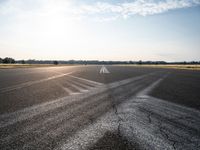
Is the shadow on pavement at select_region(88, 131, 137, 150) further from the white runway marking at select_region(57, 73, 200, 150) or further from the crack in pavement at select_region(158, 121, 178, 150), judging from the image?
the crack in pavement at select_region(158, 121, 178, 150)

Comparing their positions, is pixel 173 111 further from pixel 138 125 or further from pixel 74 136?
pixel 74 136

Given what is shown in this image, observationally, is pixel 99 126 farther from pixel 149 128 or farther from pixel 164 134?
pixel 164 134

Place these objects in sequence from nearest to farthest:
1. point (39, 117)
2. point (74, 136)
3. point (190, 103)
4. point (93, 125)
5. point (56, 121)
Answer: point (74, 136) → point (93, 125) → point (56, 121) → point (39, 117) → point (190, 103)

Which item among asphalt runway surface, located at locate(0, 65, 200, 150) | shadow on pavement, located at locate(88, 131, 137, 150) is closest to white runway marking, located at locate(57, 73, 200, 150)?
asphalt runway surface, located at locate(0, 65, 200, 150)

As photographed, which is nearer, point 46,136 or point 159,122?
point 46,136

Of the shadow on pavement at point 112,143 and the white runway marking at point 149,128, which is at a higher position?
the shadow on pavement at point 112,143

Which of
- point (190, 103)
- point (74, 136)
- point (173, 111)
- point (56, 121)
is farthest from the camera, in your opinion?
point (190, 103)

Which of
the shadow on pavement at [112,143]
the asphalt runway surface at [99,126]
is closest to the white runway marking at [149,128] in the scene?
the asphalt runway surface at [99,126]

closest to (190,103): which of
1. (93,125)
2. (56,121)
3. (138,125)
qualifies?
(138,125)

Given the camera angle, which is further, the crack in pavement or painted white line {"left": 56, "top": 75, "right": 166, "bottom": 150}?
the crack in pavement

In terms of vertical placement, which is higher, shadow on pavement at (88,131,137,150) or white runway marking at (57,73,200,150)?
shadow on pavement at (88,131,137,150)

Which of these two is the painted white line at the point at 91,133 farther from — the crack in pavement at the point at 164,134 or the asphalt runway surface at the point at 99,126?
the crack in pavement at the point at 164,134

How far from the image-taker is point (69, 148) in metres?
3.11

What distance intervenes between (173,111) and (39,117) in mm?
3544
